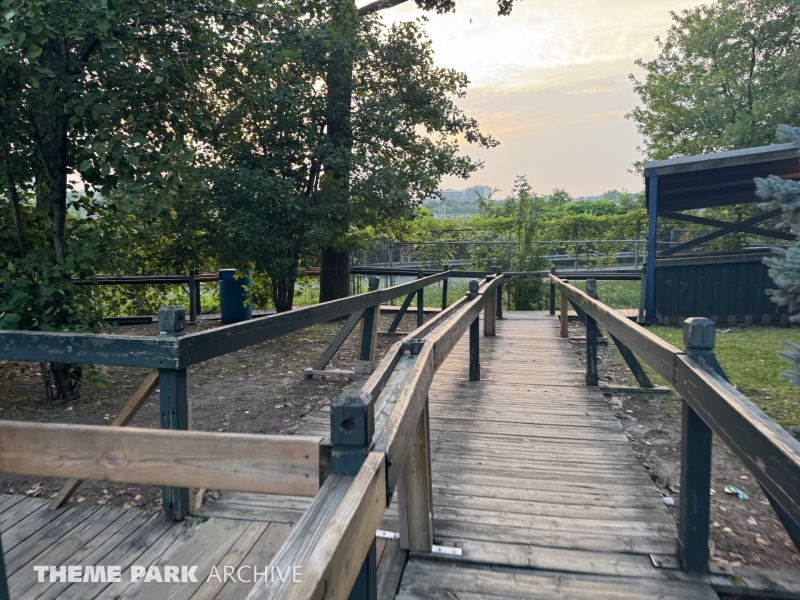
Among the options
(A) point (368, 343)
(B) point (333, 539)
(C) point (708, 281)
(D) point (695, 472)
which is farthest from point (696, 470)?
(C) point (708, 281)

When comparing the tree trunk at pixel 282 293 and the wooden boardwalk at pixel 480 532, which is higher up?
the tree trunk at pixel 282 293

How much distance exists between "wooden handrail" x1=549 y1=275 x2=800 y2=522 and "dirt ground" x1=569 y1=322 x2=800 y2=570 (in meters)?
0.99

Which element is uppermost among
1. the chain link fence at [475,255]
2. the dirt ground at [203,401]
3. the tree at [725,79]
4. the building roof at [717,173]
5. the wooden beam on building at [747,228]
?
the tree at [725,79]

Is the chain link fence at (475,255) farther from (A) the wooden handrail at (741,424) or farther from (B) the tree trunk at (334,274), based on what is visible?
(A) the wooden handrail at (741,424)

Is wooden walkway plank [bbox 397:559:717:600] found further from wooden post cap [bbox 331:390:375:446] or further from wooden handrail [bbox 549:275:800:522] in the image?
wooden post cap [bbox 331:390:375:446]

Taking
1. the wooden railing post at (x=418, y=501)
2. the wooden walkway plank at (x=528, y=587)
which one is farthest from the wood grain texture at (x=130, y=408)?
the wooden walkway plank at (x=528, y=587)

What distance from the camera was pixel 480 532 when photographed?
9.40 ft

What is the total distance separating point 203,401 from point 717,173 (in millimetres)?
10428

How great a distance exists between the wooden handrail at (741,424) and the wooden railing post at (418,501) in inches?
43.3

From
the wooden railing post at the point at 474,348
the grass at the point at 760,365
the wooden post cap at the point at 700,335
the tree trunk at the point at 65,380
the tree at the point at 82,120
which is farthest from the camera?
the wooden railing post at the point at 474,348

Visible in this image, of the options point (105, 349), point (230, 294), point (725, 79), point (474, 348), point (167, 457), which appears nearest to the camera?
point (167, 457)

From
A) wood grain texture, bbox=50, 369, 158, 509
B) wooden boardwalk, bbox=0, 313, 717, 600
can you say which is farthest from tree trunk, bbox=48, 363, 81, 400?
wood grain texture, bbox=50, 369, 158, 509

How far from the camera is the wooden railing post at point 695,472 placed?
2.30 meters

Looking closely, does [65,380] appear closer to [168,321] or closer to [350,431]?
[168,321]
